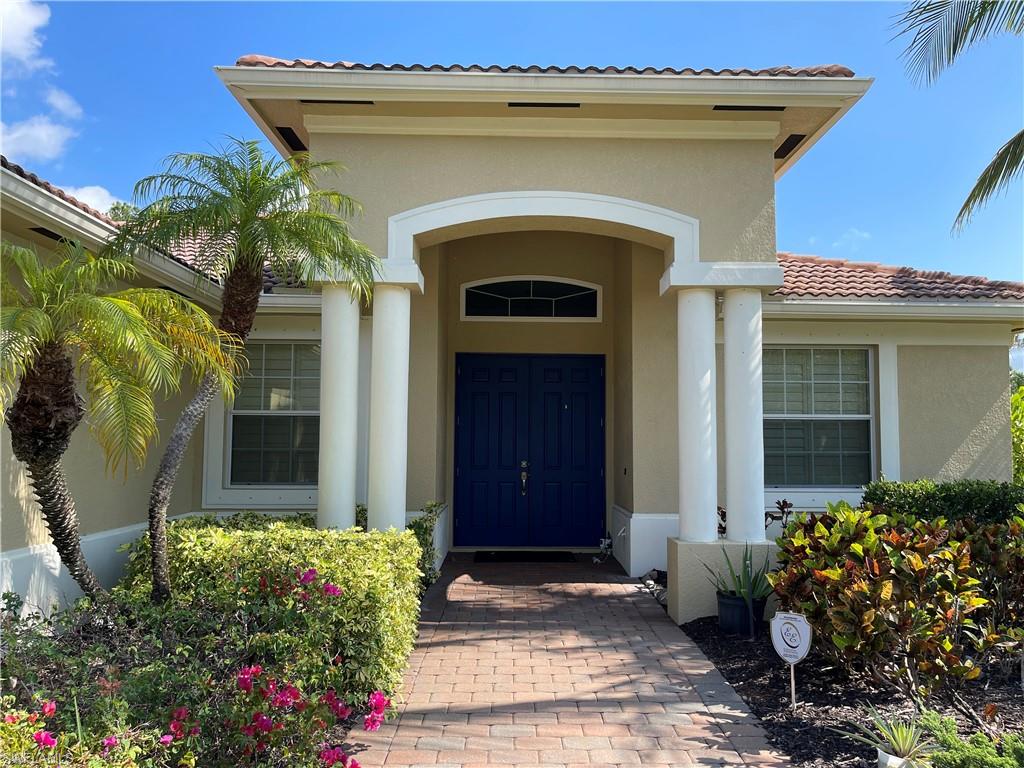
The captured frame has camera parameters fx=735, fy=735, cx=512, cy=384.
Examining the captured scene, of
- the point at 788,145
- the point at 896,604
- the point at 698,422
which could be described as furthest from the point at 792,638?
the point at 788,145

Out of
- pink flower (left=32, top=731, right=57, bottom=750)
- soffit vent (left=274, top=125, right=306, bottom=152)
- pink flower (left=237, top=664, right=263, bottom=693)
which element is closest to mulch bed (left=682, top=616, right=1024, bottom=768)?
pink flower (left=237, top=664, right=263, bottom=693)

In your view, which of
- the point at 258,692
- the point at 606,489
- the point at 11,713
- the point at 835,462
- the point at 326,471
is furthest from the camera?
the point at 606,489

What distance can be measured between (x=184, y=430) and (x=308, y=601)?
1.99 meters

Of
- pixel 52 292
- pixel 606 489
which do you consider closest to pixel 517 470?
pixel 606 489

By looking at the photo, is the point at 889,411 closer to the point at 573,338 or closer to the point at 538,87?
the point at 573,338

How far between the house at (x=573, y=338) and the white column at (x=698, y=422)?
0.02 metres

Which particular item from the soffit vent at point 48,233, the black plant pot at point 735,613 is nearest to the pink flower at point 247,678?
the soffit vent at point 48,233

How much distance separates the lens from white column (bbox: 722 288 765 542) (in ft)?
23.6

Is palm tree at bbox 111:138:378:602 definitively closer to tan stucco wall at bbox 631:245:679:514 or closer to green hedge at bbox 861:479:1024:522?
tan stucco wall at bbox 631:245:679:514

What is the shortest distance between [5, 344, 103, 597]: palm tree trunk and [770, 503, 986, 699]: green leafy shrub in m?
5.29

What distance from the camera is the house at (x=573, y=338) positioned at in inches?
279

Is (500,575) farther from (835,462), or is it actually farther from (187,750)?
(187,750)

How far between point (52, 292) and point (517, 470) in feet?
22.7

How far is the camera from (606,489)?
1063 cm
